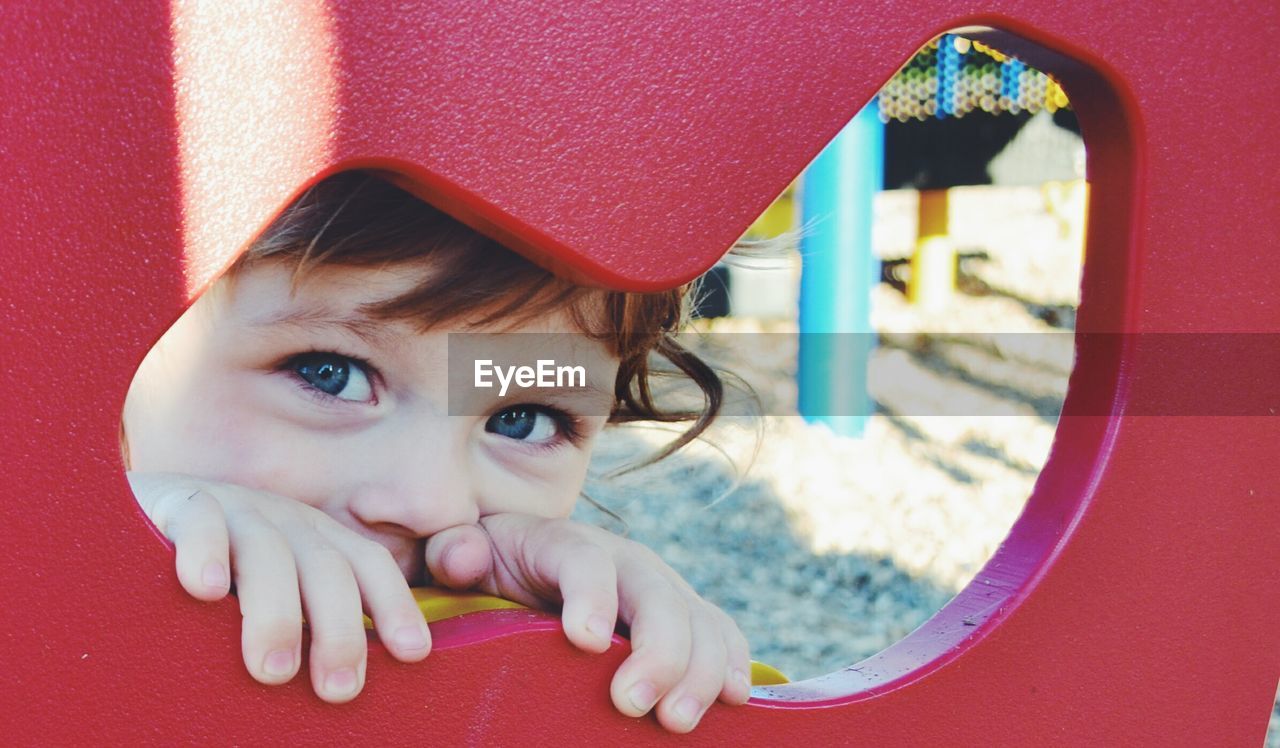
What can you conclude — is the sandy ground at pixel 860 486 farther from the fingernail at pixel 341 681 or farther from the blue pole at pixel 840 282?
the fingernail at pixel 341 681

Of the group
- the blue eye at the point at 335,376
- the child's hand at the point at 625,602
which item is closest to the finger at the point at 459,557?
the child's hand at the point at 625,602

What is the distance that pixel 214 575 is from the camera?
46 centimetres

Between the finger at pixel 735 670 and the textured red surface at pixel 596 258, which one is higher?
the textured red surface at pixel 596 258

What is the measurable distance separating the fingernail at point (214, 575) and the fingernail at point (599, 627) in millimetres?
159

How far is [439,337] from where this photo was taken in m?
0.83

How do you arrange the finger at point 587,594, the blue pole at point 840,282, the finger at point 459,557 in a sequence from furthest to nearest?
the blue pole at point 840,282, the finger at point 459,557, the finger at point 587,594

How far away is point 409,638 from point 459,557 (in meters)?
0.27

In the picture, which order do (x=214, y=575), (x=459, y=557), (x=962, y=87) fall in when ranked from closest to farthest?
(x=214, y=575)
(x=459, y=557)
(x=962, y=87)

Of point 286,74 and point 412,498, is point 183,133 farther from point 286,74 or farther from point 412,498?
point 412,498

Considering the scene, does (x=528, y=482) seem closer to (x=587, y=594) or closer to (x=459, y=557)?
(x=459, y=557)

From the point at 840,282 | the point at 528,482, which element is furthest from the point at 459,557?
the point at 840,282

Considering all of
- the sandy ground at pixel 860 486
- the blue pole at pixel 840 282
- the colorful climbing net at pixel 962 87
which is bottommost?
the sandy ground at pixel 860 486

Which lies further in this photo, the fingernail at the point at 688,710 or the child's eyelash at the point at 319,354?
the child's eyelash at the point at 319,354

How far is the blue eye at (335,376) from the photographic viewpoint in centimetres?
84
